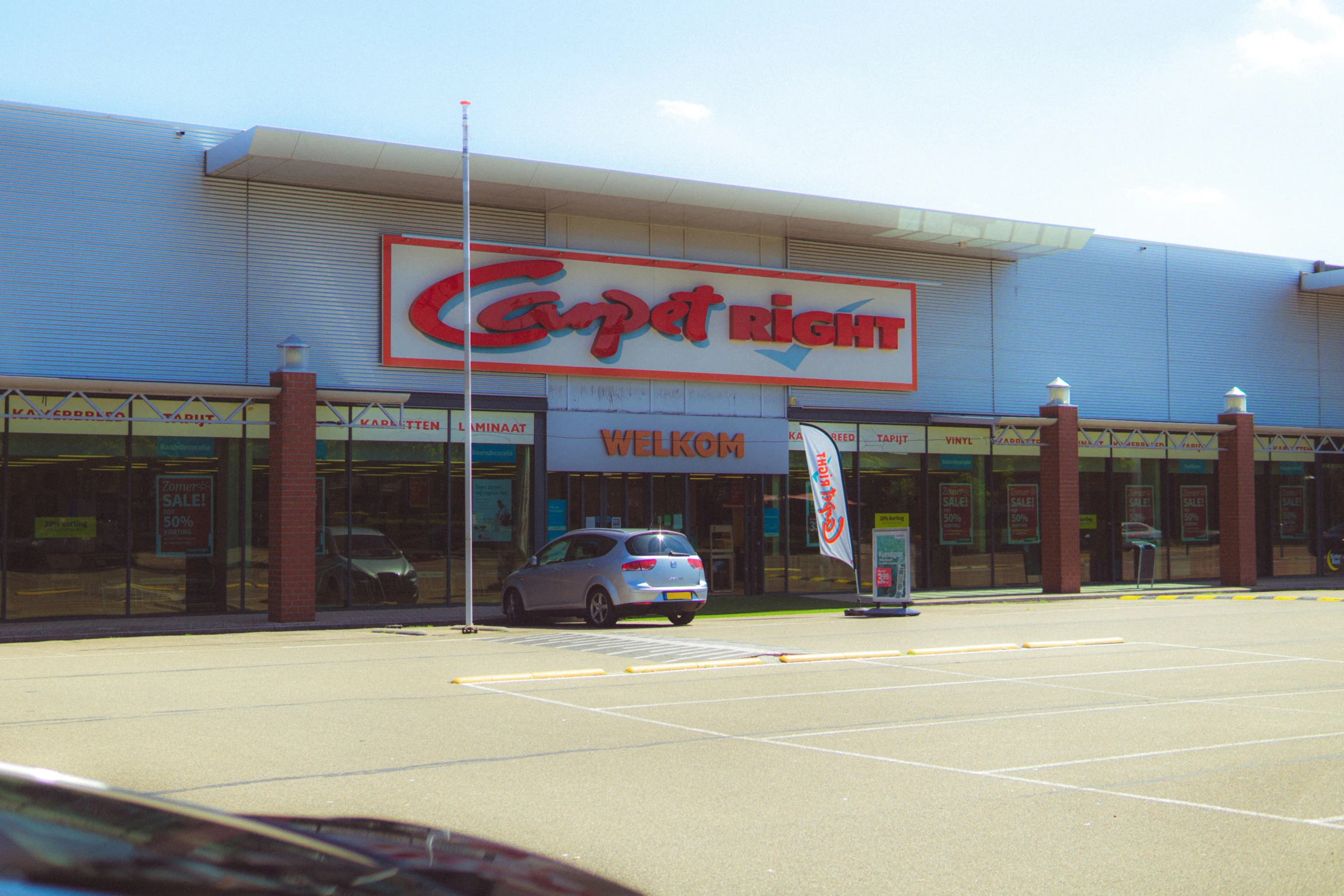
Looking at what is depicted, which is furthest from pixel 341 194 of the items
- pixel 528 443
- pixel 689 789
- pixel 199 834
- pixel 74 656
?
pixel 199 834

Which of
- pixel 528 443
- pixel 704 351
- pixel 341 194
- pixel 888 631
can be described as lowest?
Answer: pixel 888 631

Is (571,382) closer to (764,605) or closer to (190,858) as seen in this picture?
(764,605)

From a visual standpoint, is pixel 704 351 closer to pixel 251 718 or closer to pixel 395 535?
pixel 395 535

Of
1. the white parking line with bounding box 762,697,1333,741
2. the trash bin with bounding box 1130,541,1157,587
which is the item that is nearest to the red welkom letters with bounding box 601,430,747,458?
the trash bin with bounding box 1130,541,1157,587

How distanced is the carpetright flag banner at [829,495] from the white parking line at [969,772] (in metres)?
11.7

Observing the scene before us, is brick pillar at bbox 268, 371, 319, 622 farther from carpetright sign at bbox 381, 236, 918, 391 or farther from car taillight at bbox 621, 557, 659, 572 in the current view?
car taillight at bbox 621, 557, 659, 572

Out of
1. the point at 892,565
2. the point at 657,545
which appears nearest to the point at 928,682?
the point at 657,545

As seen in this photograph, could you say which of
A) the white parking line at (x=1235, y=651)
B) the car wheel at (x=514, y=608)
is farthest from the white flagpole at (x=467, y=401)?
the white parking line at (x=1235, y=651)

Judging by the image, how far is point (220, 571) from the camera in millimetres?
21781

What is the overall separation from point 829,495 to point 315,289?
9830mm

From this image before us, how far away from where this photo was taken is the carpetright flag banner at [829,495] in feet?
74.5

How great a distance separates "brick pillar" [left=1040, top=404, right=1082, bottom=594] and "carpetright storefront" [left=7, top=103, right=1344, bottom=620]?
87 millimetres

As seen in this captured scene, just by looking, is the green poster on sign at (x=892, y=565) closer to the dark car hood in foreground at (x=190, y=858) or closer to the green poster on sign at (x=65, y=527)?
the green poster on sign at (x=65, y=527)

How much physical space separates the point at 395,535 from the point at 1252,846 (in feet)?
62.0
